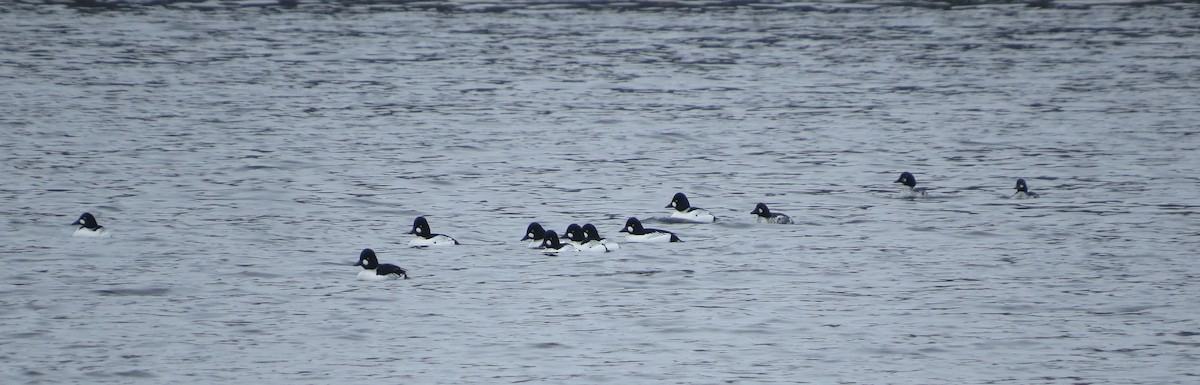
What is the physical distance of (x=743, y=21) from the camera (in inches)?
2628

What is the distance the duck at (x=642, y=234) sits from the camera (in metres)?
26.5

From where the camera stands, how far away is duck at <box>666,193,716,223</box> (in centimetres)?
2842

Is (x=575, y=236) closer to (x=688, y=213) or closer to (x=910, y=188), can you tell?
(x=688, y=213)

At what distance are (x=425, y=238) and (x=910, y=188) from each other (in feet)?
32.6

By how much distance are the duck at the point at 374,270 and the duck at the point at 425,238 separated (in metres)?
2.27

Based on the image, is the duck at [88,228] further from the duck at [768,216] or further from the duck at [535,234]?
the duck at [768,216]

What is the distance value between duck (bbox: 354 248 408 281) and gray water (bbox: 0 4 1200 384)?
165 millimetres

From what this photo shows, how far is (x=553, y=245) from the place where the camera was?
25.6 m

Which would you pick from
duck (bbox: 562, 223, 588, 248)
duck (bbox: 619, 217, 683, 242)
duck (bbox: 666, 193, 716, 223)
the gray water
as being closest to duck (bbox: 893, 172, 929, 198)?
the gray water

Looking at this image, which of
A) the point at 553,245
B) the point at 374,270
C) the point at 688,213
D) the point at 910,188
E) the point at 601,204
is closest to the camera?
the point at 374,270

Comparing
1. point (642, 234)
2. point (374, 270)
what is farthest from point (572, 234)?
point (374, 270)

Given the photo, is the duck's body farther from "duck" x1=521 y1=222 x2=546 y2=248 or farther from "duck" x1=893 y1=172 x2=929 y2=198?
"duck" x1=893 y1=172 x2=929 y2=198

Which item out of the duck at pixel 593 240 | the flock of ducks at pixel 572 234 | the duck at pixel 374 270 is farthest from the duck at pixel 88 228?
the duck at pixel 593 240

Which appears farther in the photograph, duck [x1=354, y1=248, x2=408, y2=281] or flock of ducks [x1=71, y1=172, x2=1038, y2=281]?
flock of ducks [x1=71, y1=172, x2=1038, y2=281]
